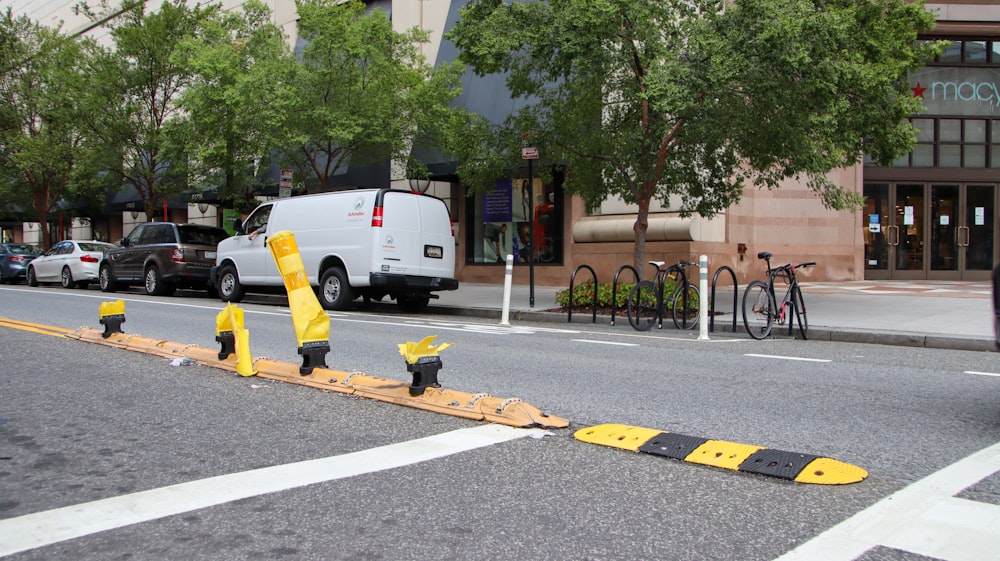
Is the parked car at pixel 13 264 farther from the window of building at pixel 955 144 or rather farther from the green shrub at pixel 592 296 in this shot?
A: the window of building at pixel 955 144

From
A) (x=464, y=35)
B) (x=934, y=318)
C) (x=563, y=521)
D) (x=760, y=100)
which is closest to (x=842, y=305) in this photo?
(x=934, y=318)

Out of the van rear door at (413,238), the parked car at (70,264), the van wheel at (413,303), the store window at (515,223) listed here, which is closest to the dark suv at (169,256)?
the parked car at (70,264)

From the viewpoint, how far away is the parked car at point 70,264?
2366 cm

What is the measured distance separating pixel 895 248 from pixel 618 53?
1265 cm

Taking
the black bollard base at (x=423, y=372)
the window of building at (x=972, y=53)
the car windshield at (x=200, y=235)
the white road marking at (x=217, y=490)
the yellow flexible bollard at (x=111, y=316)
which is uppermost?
the window of building at (x=972, y=53)

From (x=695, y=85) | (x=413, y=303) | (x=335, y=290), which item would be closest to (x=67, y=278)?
(x=335, y=290)

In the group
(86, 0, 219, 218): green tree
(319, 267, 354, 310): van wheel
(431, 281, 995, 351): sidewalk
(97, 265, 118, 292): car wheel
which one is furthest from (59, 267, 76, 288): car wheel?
(319, 267, 354, 310): van wheel

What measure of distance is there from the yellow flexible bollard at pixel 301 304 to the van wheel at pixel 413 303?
9772mm

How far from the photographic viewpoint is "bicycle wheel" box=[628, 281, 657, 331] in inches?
487

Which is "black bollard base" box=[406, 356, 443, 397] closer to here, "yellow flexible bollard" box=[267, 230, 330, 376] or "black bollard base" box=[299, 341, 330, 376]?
"yellow flexible bollard" box=[267, 230, 330, 376]

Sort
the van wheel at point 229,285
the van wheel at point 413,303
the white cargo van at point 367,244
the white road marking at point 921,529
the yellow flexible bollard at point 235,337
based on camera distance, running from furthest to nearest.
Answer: the van wheel at point 229,285
the van wheel at point 413,303
the white cargo van at point 367,244
the yellow flexible bollard at point 235,337
the white road marking at point 921,529

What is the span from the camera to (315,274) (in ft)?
51.7

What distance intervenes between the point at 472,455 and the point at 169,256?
16737 mm

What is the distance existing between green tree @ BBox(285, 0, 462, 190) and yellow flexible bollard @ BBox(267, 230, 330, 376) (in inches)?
467
